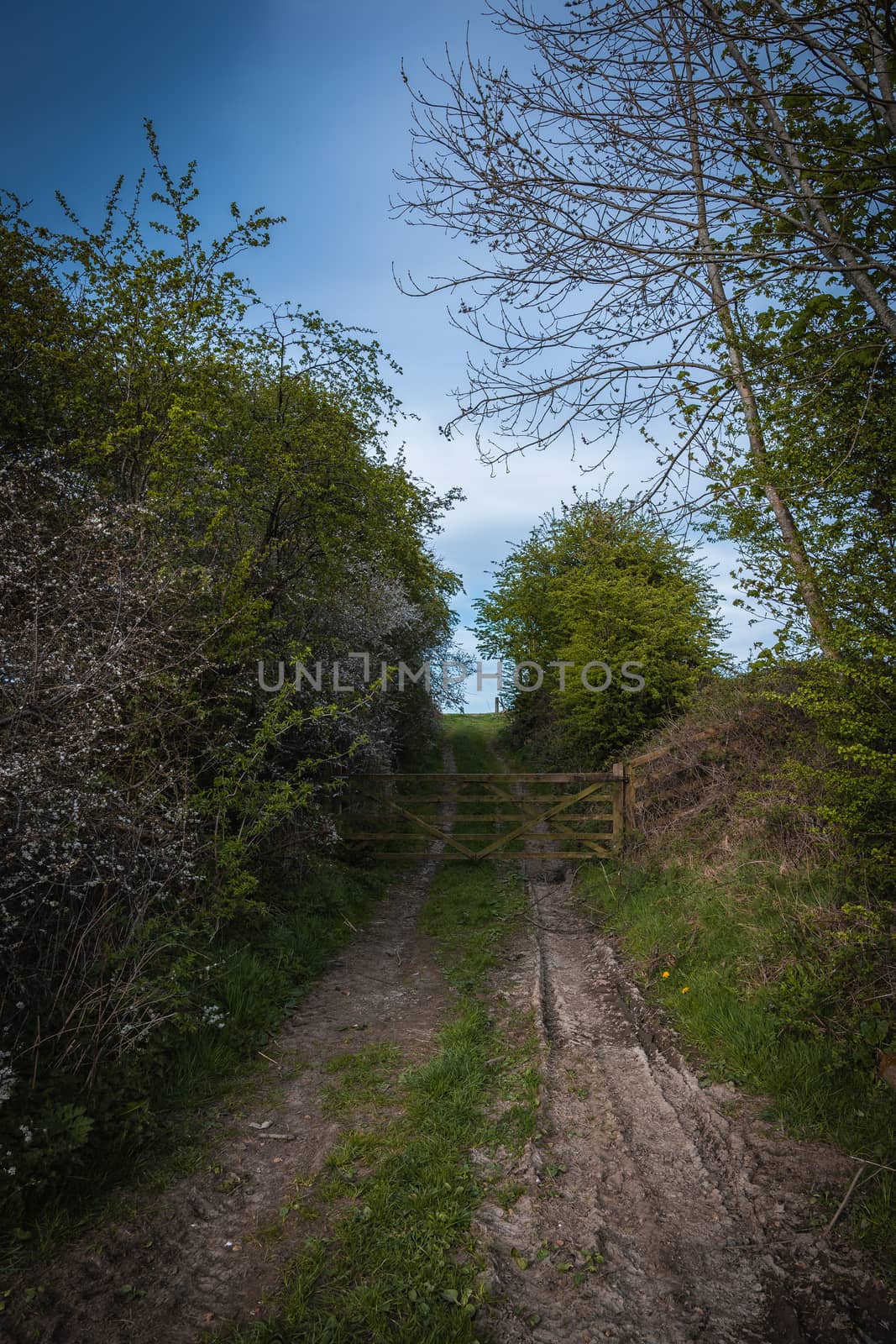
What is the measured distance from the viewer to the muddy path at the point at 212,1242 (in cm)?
256

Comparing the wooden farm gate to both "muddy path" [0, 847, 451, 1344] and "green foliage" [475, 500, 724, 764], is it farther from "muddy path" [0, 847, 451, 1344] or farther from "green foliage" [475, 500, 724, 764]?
"muddy path" [0, 847, 451, 1344]

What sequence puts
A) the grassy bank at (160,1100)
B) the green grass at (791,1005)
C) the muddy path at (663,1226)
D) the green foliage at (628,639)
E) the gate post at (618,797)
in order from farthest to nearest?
the green foliage at (628,639), the gate post at (618,797), the green grass at (791,1005), the grassy bank at (160,1100), the muddy path at (663,1226)

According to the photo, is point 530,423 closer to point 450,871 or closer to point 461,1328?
point 461,1328

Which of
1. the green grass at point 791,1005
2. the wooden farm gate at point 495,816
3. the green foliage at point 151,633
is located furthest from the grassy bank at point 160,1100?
the wooden farm gate at point 495,816

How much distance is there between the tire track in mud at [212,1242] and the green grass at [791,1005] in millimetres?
2255

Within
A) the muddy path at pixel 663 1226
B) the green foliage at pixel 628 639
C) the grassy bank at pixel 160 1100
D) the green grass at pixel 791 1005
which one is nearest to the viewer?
the muddy path at pixel 663 1226

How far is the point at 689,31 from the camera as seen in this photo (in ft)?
11.8

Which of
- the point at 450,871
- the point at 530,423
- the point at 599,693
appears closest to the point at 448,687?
the point at 599,693

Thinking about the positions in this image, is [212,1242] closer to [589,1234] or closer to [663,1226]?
[589,1234]

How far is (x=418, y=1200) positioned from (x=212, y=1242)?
0.99 m

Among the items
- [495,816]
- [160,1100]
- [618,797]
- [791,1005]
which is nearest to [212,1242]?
[160,1100]

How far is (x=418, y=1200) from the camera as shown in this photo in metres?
3.16

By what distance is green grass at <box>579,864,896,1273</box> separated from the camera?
3.41 metres

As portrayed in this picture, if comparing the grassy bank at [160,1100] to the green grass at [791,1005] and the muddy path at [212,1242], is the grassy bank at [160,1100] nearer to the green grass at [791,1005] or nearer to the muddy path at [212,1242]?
the muddy path at [212,1242]
